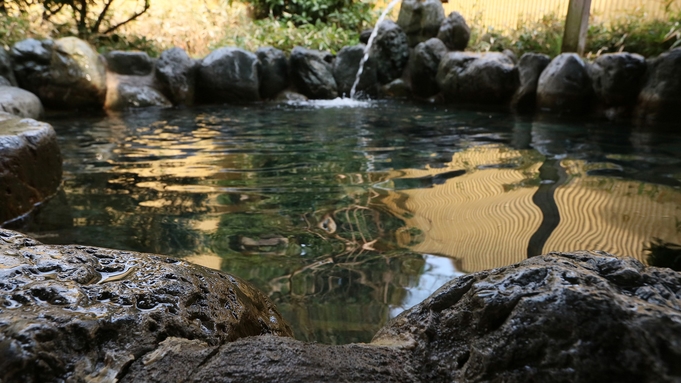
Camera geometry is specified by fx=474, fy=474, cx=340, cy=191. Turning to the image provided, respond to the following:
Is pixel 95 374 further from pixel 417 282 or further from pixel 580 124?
pixel 580 124

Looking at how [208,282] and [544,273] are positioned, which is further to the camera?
[208,282]

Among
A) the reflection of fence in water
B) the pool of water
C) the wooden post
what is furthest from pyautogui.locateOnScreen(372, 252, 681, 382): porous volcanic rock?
the reflection of fence in water

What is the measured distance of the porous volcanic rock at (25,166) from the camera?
296 cm

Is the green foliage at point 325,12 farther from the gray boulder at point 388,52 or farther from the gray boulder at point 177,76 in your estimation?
the gray boulder at point 177,76

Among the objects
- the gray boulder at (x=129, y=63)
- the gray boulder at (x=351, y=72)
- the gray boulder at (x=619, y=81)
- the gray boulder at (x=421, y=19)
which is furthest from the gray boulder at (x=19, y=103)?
the gray boulder at (x=619, y=81)

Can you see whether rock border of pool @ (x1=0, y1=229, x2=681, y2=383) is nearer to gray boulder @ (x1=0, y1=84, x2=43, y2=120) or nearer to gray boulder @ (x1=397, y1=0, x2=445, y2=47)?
gray boulder @ (x1=0, y1=84, x2=43, y2=120)

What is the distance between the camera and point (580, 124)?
661cm

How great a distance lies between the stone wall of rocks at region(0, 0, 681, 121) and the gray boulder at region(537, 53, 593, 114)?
0.02 metres

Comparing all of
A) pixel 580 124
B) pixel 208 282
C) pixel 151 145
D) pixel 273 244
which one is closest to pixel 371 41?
pixel 580 124

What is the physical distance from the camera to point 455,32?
10.7 meters

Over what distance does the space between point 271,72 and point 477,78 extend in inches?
171

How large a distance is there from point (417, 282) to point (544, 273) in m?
1.20

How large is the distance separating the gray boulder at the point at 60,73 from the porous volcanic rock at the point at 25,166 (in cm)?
525

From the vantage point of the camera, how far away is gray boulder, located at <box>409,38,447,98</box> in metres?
10.3
